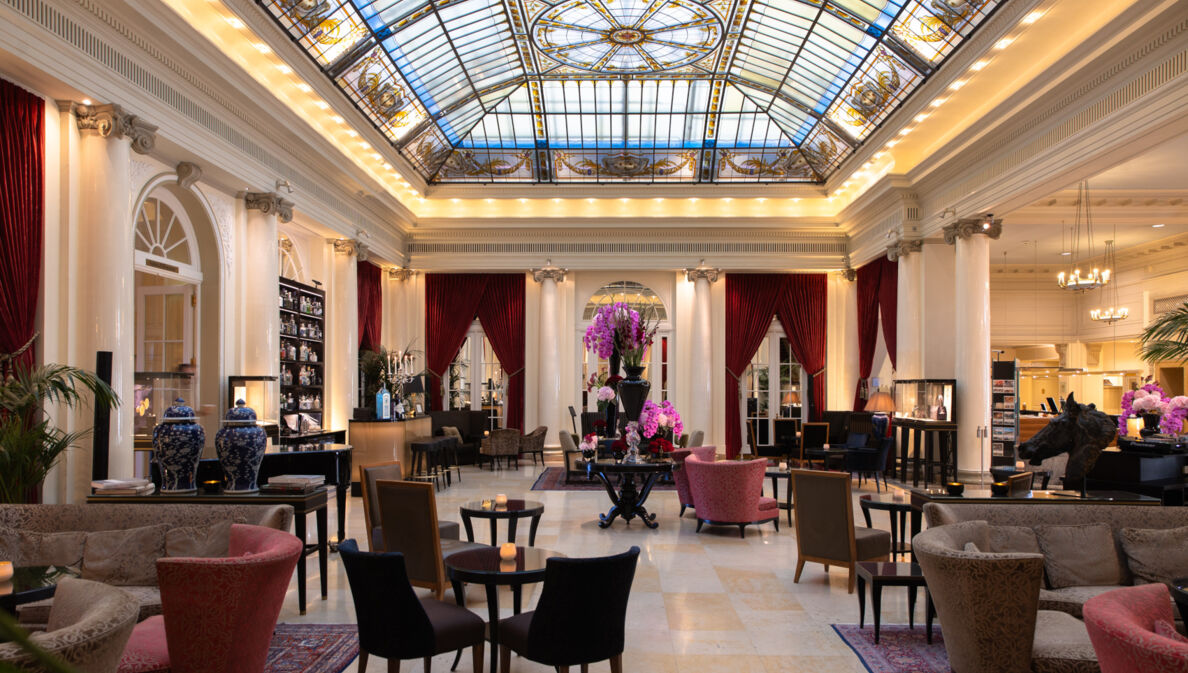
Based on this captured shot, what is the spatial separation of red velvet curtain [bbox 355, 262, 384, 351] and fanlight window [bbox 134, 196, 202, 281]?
4676mm

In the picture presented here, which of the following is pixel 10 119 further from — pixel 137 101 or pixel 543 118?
pixel 543 118

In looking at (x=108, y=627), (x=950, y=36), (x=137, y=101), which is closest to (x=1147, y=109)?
(x=950, y=36)

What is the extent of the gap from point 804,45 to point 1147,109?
18.8 ft

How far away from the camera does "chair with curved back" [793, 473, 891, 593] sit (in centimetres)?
636

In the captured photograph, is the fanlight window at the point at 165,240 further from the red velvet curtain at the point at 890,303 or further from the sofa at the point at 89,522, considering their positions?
the red velvet curtain at the point at 890,303

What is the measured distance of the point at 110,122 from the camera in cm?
707

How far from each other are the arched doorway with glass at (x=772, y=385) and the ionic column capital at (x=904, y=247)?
4206 millimetres

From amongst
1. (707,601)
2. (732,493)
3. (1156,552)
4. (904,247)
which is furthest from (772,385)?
(1156,552)

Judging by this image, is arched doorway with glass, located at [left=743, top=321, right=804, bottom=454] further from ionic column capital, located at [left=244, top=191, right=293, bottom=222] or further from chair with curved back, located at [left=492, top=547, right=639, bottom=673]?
chair with curved back, located at [left=492, top=547, right=639, bottom=673]

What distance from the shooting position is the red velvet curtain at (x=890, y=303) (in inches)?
553

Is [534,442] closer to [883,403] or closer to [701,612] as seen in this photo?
[883,403]

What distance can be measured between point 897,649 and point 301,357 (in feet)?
31.3

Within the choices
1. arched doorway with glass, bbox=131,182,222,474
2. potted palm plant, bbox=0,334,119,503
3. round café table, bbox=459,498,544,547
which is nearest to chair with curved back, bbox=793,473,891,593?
round café table, bbox=459,498,544,547

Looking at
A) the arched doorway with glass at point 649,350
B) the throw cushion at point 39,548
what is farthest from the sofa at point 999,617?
the arched doorway with glass at point 649,350
